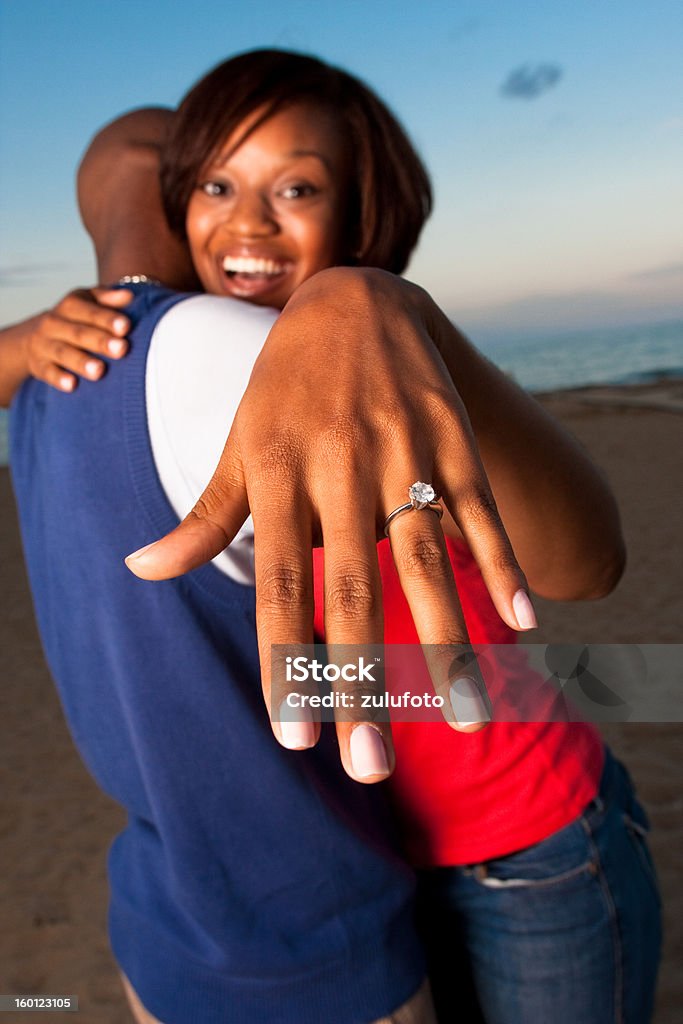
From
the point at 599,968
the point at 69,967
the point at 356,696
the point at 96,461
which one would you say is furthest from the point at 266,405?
the point at 69,967

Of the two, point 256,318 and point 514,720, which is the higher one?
point 256,318

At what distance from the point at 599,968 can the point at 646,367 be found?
71.1 feet

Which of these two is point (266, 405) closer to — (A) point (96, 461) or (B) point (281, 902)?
(A) point (96, 461)

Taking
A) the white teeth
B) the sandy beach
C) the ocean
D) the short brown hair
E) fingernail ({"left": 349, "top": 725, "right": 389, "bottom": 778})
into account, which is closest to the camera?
fingernail ({"left": 349, "top": 725, "right": 389, "bottom": 778})

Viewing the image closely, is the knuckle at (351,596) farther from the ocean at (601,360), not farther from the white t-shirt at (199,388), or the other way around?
the ocean at (601,360)

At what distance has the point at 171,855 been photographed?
795mm

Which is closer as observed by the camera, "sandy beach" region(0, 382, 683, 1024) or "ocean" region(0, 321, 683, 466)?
"sandy beach" region(0, 382, 683, 1024)

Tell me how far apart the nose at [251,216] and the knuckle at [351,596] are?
1001 millimetres

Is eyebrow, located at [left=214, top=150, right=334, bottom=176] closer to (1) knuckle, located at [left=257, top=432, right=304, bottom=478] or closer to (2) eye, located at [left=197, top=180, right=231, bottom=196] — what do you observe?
(2) eye, located at [left=197, top=180, right=231, bottom=196]

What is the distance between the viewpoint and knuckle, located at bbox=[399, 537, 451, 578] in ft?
1.44

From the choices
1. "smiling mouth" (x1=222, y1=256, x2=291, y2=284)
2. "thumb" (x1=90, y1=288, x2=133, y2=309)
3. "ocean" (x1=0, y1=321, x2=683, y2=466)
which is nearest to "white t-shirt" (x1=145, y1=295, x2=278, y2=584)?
"thumb" (x1=90, y1=288, x2=133, y2=309)

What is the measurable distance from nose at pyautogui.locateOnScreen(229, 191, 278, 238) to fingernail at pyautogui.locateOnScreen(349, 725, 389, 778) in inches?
41.7

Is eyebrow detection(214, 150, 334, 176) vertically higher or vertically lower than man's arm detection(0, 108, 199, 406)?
higher

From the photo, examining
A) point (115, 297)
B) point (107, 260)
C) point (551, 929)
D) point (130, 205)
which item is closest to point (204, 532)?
point (115, 297)
